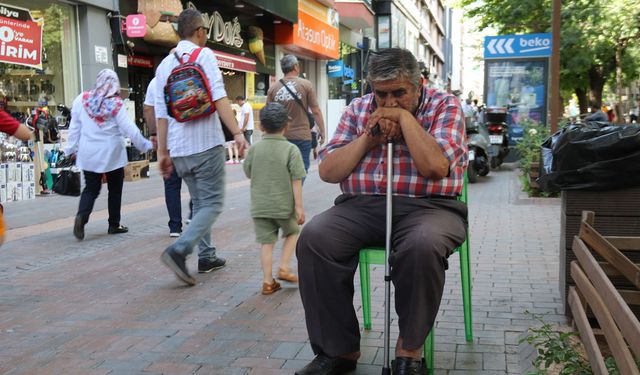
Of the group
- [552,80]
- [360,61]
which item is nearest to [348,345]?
[552,80]

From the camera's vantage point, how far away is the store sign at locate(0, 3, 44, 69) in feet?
35.7

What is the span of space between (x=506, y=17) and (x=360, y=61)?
33.6ft

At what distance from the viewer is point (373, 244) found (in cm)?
330

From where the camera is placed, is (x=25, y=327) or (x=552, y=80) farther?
(x=552, y=80)

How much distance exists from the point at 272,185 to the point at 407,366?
2161 millimetres

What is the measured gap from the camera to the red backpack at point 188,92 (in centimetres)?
494

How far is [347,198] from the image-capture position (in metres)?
3.47

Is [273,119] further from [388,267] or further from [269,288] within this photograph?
[388,267]

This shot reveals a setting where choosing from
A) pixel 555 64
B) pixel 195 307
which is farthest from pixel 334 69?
pixel 195 307

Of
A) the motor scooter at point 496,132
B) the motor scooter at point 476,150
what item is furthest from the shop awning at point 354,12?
the motor scooter at point 476,150

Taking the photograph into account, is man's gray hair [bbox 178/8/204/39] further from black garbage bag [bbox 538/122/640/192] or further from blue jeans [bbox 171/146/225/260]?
black garbage bag [bbox 538/122/640/192]

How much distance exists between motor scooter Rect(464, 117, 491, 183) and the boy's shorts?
7.25 m

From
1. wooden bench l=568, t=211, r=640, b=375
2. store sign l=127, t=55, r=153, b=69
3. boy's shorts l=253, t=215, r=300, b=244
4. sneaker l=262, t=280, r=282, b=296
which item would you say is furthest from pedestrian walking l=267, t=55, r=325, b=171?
store sign l=127, t=55, r=153, b=69

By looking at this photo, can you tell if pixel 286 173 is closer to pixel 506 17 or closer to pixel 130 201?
pixel 130 201
